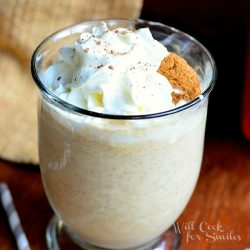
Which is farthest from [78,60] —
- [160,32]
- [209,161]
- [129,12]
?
[209,161]

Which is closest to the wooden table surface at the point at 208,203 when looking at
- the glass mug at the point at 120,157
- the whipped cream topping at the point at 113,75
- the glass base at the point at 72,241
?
the glass base at the point at 72,241

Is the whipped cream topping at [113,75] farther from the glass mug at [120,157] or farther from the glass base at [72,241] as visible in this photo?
the glass base at [72,241]

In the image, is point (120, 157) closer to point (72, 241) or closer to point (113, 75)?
point (113, 75)

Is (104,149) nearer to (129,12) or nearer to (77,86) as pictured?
(77,86)

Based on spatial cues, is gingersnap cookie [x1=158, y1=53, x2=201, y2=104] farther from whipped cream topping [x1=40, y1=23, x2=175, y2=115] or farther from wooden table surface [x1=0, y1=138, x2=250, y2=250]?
wooden table surface [x1=0, y1=138, x2=250, y2=250]

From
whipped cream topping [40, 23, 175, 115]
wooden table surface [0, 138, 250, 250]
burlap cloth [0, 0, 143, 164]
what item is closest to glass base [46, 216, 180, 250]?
wooden table surface [0, 138, 250, 250]

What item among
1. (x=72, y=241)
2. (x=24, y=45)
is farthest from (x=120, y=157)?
(x=24, y=45)
